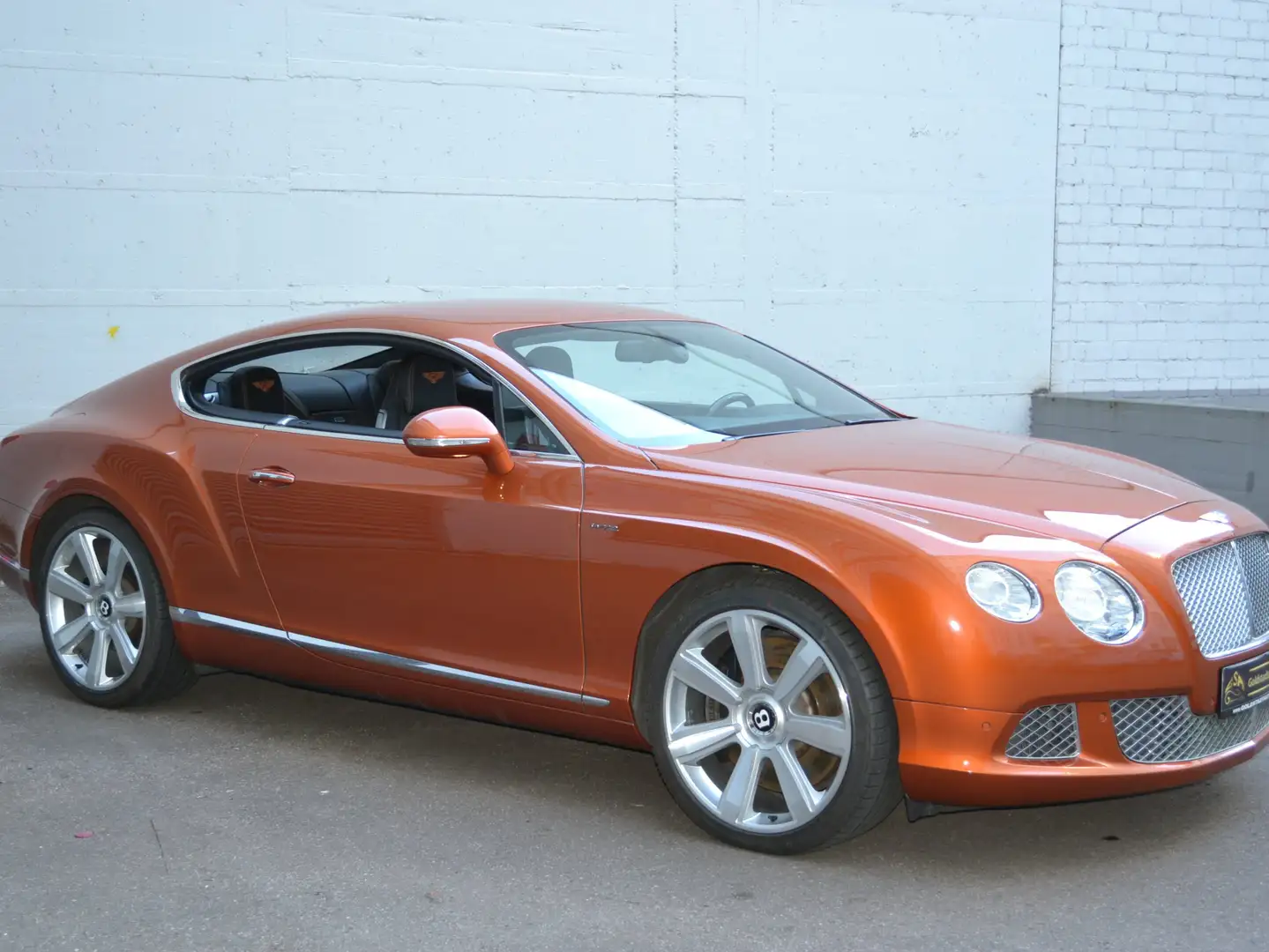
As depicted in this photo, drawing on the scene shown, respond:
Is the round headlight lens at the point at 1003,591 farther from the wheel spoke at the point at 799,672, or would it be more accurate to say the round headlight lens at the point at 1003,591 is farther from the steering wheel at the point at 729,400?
the steering wheel at the point at 729,400

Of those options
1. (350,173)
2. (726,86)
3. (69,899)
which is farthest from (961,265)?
(69,899)

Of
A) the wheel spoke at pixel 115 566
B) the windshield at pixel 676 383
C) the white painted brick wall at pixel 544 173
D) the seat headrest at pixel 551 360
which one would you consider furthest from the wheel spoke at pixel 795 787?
the white painted brick wall at pixel 544 173

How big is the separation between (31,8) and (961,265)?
22.6ft

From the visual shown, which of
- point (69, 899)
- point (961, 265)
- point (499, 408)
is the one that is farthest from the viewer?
point (961, 265)

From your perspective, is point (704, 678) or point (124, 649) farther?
point (124, 649)

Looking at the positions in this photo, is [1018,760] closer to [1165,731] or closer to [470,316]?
[1165,731]

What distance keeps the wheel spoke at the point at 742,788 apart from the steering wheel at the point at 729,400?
1231 mm

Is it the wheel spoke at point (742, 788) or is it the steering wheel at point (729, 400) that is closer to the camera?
the wheel spoke at point (742, 788)

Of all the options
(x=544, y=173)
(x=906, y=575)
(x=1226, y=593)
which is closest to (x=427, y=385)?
(x=906, y=575)

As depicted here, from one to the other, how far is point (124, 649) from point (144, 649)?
0.12 meters

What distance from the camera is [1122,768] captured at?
13.0 feet

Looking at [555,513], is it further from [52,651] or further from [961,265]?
[961,265]

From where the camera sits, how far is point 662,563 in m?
4.30

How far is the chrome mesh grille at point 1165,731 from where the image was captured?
13.0ft
